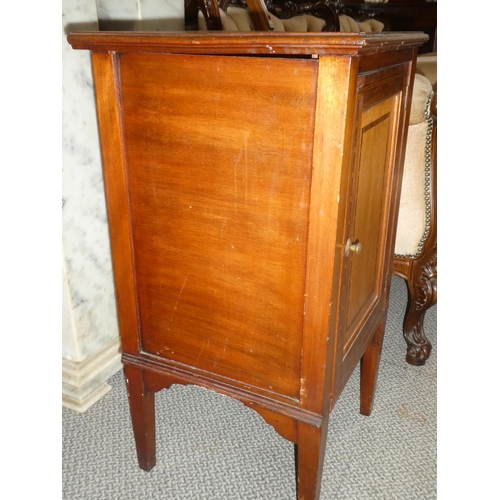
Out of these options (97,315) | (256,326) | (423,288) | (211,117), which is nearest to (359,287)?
(256,326)

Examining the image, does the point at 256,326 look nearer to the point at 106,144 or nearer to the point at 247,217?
the point at 247,217

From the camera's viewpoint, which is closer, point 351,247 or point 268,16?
point 351,247

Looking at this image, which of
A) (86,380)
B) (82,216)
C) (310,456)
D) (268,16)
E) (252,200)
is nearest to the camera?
(252,200)

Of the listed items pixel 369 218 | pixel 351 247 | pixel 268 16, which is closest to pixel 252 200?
pixel 351 247

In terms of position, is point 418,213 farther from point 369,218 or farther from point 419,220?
point 369,218

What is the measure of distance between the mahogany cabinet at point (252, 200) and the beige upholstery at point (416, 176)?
32cm

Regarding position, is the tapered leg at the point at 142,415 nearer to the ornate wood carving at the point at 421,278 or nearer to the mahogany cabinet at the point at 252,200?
the mahogany cabinet at the point at 252,200

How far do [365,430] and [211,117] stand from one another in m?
0.95

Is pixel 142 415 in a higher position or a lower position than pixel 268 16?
lower

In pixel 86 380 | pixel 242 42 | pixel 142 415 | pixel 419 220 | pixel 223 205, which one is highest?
pixel 242 42

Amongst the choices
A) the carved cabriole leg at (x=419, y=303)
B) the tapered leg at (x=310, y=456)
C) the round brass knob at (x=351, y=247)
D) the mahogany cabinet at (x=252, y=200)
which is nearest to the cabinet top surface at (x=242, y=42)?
the mahogany cabinet at (x=252, y=200)

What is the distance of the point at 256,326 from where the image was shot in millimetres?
864

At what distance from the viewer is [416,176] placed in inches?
55.2

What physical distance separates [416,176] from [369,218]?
0.52 m
